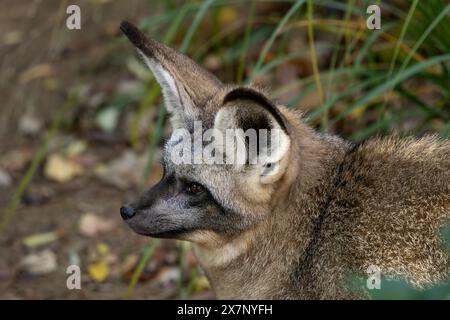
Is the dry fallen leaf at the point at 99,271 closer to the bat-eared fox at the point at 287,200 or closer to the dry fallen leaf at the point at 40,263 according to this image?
the dry fallen leaf at the point at 40,263

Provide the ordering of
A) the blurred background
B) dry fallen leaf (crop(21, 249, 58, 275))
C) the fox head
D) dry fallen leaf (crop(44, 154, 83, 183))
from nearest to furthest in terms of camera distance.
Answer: the fox head
the blurred background
dry fallen leaf (crop(21, 249, 58, 275))
dry fallen leaf (crop(44, 154, 83, 183))

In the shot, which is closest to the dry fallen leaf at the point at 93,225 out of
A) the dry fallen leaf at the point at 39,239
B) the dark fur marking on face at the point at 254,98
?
the dry fallen leaf at the point at 39,239

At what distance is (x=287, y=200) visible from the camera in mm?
4777

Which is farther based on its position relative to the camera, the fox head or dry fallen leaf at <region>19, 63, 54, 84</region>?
dry fallen leaf at <region>19, 63, 54, 84</region>

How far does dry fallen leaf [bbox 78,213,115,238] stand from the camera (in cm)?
→ 741

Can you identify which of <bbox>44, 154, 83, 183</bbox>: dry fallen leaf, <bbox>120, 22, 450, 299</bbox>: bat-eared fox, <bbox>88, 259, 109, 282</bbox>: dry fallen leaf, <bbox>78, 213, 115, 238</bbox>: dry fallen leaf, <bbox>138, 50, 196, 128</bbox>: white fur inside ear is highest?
<bbox>44, 154, 83, 183</bbox>: dry fallen leaf

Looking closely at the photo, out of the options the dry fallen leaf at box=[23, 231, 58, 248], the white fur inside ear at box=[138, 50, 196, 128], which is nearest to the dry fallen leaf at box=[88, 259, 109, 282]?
the dry fallen leaf at box=[23, 231, 58, 248]

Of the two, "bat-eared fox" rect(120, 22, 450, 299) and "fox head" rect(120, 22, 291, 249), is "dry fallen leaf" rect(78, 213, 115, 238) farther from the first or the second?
"fox head" rect(120, 22, 291, 249)

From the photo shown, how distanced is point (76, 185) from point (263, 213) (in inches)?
143

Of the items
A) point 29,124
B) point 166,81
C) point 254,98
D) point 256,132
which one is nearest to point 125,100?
point 29,124

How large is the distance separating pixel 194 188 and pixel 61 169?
372 cm

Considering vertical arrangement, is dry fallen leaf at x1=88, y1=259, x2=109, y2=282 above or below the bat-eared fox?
above

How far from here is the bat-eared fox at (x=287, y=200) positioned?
442 cm
